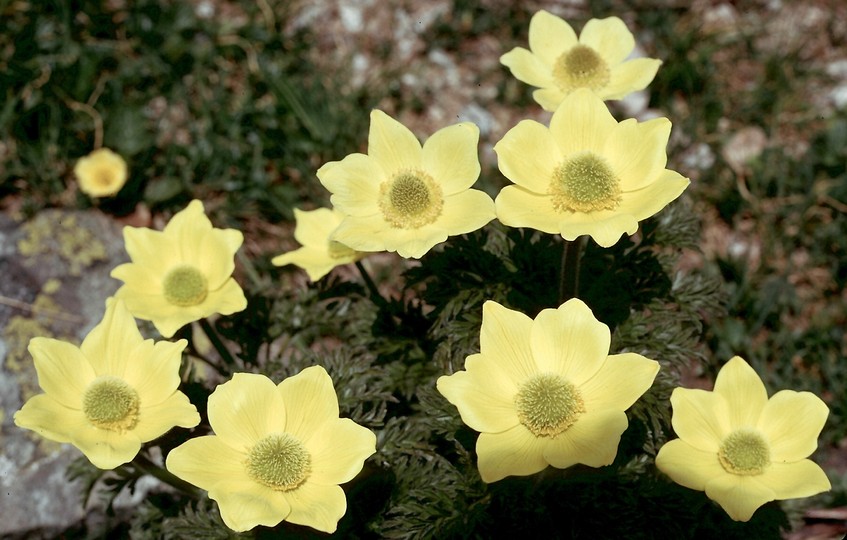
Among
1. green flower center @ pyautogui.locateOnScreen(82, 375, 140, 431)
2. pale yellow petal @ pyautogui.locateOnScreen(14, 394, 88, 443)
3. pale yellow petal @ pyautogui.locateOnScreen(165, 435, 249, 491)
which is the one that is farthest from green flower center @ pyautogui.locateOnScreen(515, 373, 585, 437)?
pale yellow petal @ pyautogui.locateOnScreen(14, 394, 88, 443)

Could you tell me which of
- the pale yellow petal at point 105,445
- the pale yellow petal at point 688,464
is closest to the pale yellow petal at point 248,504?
the pale yellow petal at point 105,445

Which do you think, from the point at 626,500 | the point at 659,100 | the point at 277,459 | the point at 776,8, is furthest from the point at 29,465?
the point at 776,8

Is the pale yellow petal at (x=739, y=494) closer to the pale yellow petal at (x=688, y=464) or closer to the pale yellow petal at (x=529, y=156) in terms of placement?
the pale yellow petal at (x=688, y=464)

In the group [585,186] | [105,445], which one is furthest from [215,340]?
[585,186]

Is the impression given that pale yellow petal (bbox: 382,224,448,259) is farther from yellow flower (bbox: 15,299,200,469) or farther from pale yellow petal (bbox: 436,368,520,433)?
yellow flower (bbox: 15,299,200,469)

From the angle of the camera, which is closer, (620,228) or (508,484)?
(620,228)

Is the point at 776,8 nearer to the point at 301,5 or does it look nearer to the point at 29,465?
the point at 301,5
